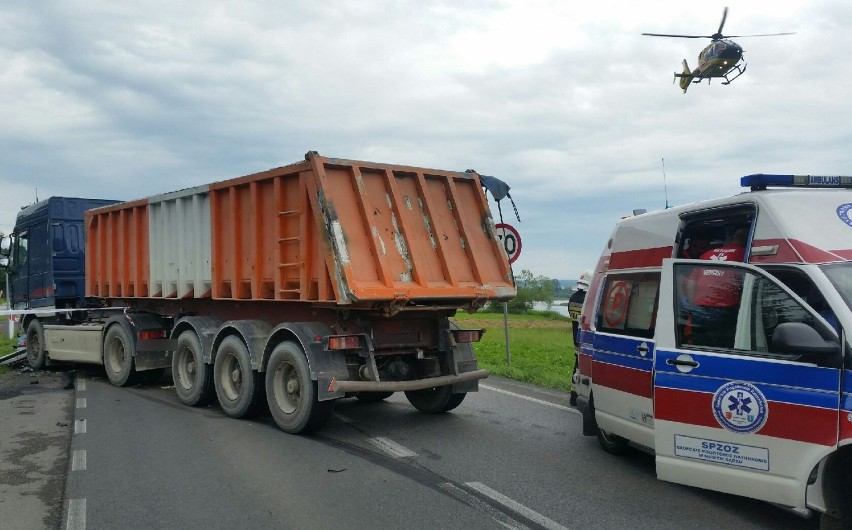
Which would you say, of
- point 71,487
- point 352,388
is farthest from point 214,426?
point 71,487

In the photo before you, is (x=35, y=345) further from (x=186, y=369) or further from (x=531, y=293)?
(x=531, y=293)

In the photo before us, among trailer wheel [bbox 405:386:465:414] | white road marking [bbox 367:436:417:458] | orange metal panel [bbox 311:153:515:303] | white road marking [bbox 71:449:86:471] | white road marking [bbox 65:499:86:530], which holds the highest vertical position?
orange metal panel [bbox 311:153:515:303]

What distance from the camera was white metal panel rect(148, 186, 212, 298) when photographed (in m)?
10.1

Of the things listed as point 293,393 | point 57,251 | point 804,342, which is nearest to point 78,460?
point 293,393

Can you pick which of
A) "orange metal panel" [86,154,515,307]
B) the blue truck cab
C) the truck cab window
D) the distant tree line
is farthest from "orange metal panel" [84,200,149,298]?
the distant tree line

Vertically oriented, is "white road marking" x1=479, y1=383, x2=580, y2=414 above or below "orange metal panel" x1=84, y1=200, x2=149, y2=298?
below

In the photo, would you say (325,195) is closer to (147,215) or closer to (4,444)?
(4,444)

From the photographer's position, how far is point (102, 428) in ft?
27.9

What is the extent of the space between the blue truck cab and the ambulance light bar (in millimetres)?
12222

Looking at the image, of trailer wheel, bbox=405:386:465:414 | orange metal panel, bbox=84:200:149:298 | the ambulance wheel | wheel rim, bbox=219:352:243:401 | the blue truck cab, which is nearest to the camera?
the ambulance wheel

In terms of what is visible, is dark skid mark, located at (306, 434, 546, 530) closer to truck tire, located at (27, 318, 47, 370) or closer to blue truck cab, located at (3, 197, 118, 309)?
blue truck cab, located at (3, 197, 118, 309)

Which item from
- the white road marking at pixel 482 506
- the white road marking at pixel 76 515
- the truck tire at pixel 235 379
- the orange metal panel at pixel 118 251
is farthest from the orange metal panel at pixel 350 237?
the white road marking at pixel 76 515

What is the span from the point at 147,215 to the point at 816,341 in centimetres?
976

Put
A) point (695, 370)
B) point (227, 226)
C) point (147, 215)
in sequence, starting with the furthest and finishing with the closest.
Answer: point (147, 215)
point (227, 226)
point (695, 370)
